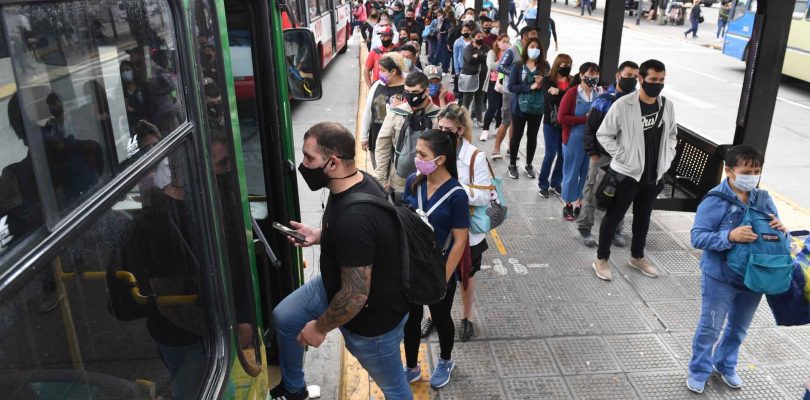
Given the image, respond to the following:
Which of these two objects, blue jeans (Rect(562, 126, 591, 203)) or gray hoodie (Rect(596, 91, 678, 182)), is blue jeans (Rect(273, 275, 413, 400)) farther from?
blue jeans (Rect(562, 126, 591, 203))

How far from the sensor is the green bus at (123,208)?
1068mm

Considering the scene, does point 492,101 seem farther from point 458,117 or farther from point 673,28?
point 673,28

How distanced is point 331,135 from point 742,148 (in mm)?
2674

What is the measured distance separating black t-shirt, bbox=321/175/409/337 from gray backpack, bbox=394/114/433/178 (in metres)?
1.97

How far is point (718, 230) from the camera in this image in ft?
12.6

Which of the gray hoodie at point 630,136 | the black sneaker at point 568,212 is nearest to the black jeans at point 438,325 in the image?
the gray hoodie at point 630,136

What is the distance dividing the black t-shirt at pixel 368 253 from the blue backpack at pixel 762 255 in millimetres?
2080

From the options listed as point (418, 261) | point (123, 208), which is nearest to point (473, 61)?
point (418, 261)

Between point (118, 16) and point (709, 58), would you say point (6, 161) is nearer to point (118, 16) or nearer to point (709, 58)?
point (118, 16)

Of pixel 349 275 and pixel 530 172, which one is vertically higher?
pixel 349 275

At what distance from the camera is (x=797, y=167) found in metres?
9.19

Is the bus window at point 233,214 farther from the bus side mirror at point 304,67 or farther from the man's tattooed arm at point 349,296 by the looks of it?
the bus side mirror at point 304,67

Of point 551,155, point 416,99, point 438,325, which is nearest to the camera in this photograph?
point 438,325

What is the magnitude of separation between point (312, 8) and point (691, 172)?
35.2ft
